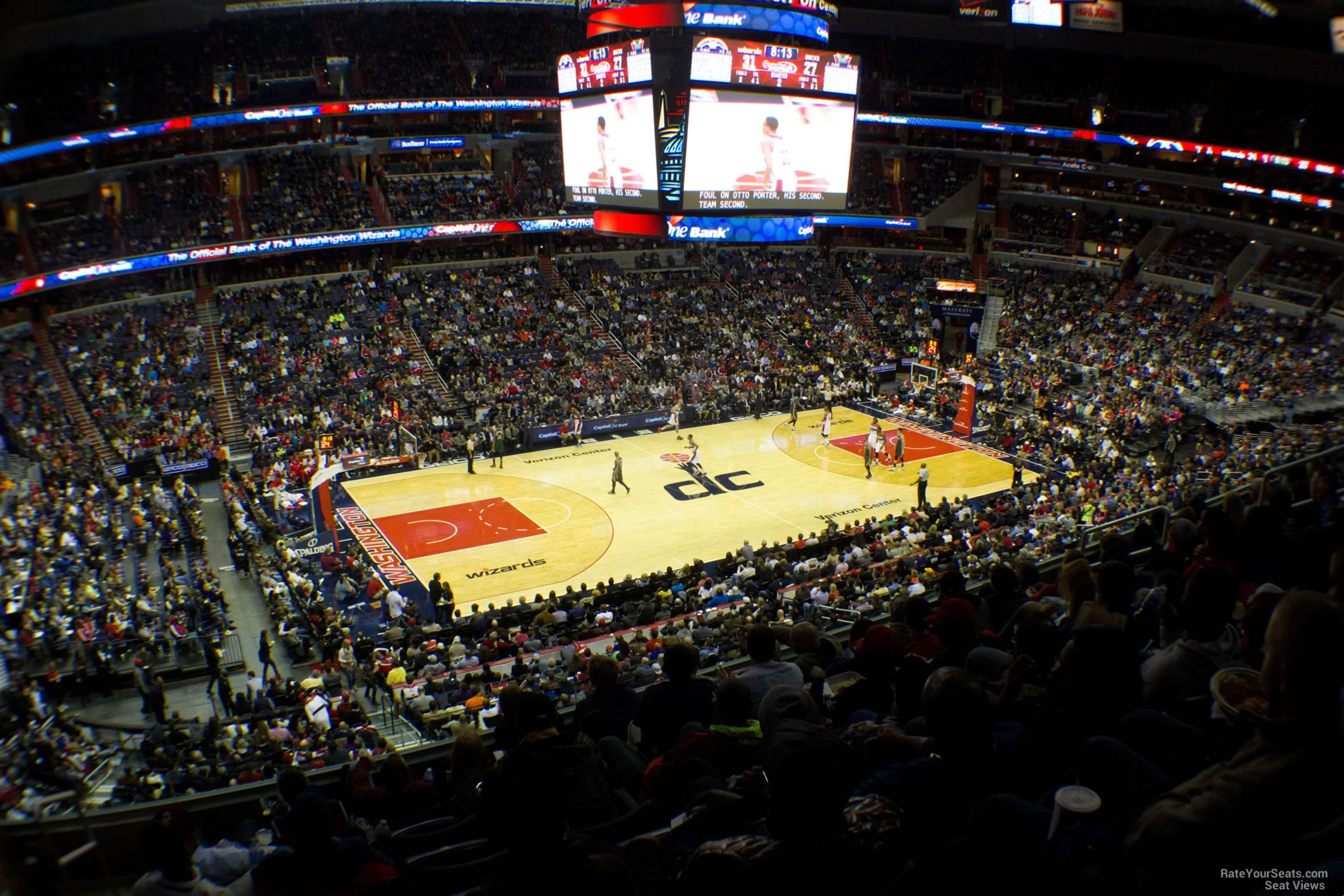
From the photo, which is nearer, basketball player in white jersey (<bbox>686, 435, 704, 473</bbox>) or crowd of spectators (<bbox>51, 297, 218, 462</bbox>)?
crowd of spectators (<bbox>51, 297, 218, 462</bbox>)

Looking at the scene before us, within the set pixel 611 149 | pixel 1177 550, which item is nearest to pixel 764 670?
pixel 1177 550

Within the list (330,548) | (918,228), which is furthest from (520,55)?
(330,548)

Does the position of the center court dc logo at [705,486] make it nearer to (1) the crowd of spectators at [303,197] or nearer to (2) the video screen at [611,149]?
(2) the video screen at [611,149]

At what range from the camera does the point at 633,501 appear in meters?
27.9

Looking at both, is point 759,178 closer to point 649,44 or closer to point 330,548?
point 649,44

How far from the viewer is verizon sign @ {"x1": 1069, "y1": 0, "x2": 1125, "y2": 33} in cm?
4062

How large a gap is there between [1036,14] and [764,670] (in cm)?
4212

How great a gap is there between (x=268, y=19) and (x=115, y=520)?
97.9ft

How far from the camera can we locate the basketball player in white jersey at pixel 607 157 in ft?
79.2

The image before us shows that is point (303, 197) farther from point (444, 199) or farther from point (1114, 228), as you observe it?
point (1114, 228)

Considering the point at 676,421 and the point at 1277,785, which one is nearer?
the point at 1277,785

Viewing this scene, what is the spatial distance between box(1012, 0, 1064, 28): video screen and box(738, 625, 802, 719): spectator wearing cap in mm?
41314

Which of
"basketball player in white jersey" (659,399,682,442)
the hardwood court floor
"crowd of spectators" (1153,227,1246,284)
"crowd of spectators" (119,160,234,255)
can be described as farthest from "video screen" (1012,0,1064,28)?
"crowd of spectators" (119,160,234,255)

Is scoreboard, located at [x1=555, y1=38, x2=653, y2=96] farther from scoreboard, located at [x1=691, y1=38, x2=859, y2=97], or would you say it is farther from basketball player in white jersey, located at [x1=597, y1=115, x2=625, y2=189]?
scoreboard, located at [x1=691, y1=38, x2=859, y2=97]
